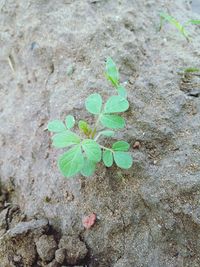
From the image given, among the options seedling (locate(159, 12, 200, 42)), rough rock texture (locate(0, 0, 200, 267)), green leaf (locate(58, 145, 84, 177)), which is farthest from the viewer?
seedling (locate(159, 12, 200, 42))

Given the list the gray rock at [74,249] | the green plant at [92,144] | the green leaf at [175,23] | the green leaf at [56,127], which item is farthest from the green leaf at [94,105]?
the green leaf at [175,23]

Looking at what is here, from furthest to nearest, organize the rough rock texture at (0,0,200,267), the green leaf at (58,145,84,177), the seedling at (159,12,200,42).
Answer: the seedling at (159,12,200,42), the rough rock texture at (0,0,200,267), the green leaf at (58,145,84,177)

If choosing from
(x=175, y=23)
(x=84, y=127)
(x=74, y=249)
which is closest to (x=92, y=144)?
(x=84, y=127)

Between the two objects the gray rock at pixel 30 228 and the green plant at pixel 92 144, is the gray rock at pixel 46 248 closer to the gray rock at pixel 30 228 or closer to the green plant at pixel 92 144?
the gray rock at pixel 30 228

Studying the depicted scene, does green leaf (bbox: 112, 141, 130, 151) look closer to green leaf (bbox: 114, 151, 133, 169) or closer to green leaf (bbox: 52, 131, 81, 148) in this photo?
green leaf (bbox: 114, 151, 133, 169)

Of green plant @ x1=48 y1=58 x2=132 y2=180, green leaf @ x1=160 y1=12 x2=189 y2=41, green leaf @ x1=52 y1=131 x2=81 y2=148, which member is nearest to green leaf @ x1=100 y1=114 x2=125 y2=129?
green plant @ x1=48 y1=58 x2=132 y2=180

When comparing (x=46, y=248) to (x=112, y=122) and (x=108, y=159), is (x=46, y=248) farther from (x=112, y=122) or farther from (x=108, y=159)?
(x=112, y=122)

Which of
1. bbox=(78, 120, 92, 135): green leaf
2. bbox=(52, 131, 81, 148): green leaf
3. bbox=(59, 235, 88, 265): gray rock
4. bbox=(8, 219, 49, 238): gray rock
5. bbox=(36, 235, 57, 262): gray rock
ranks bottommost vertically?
bbox=(59, 235, 88, 265): gray rock
